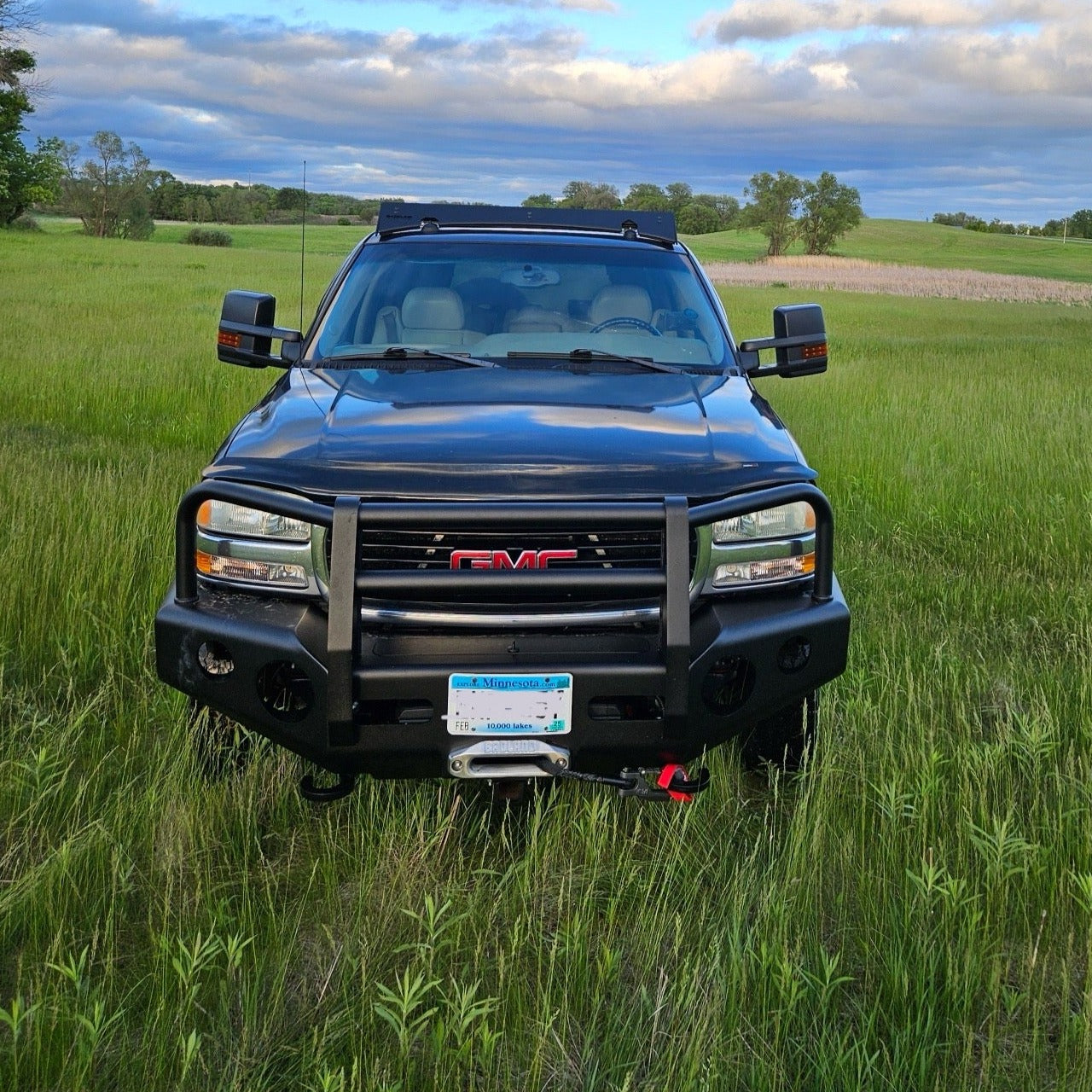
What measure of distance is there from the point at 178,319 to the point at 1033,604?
50.4ft

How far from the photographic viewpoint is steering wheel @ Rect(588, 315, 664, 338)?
181 inches

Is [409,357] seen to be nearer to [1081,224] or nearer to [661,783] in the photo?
[661,783]

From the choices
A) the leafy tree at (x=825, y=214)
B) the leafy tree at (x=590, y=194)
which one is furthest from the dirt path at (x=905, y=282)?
the leafy tree at (x=825, y=214)

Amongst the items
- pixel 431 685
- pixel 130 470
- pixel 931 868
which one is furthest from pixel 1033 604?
pixel 130 470

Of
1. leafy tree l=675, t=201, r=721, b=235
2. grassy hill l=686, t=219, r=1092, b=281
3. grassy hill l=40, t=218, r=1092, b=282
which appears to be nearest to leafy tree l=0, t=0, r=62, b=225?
grassy hill l=40, t=218, r=1092, b=282

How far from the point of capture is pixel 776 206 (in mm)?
105250

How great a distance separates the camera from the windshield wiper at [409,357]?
412cm

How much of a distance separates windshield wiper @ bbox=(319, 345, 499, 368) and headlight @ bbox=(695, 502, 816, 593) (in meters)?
1.31

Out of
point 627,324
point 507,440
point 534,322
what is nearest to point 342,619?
point 507,440

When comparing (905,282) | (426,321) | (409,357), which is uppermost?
(905,282)

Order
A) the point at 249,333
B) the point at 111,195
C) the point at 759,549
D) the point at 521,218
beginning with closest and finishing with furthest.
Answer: the point at 759,549, the point at 249,333, the point at 521,218, the point at 111,195

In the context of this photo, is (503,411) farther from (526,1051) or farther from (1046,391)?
(1046,391)

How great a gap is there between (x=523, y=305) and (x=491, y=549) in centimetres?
195

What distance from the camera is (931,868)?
2756 millimetres
